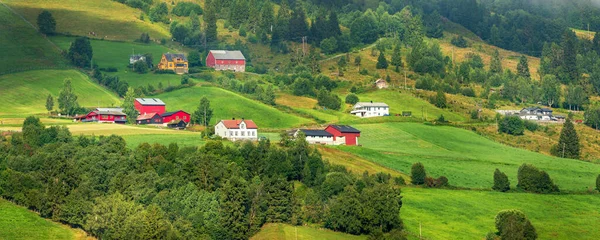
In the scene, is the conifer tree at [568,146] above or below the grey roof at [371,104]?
below

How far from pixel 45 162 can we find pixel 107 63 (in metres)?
91.3

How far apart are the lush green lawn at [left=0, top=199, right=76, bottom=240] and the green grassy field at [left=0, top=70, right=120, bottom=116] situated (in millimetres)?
56527

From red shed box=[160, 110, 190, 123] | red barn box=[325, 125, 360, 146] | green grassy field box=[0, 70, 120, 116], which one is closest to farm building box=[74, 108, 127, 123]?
red shed box=[160, 110, 190, 123]

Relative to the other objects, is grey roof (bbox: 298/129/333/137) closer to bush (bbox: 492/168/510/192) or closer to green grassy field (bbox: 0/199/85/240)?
bush (bbox: 492/168/510/192)

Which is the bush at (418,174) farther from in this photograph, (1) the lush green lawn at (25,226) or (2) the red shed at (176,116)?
(2) the red shed at (176,116)

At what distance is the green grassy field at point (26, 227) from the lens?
93062mm

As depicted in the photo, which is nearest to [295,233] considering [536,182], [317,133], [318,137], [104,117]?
[536,182]

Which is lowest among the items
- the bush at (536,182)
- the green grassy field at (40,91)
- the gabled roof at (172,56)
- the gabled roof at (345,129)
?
the bush at (536,182)

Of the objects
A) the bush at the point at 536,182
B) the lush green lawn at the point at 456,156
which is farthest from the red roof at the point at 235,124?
the bush at the point at 536,182

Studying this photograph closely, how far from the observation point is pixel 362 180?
109m

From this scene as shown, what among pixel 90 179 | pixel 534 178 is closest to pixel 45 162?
pixel 90 179

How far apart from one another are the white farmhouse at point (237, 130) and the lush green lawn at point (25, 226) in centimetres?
3795

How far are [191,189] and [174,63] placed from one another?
97.6 metres

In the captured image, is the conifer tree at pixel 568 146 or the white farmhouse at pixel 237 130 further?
the conifer tree at pixel 568 146
